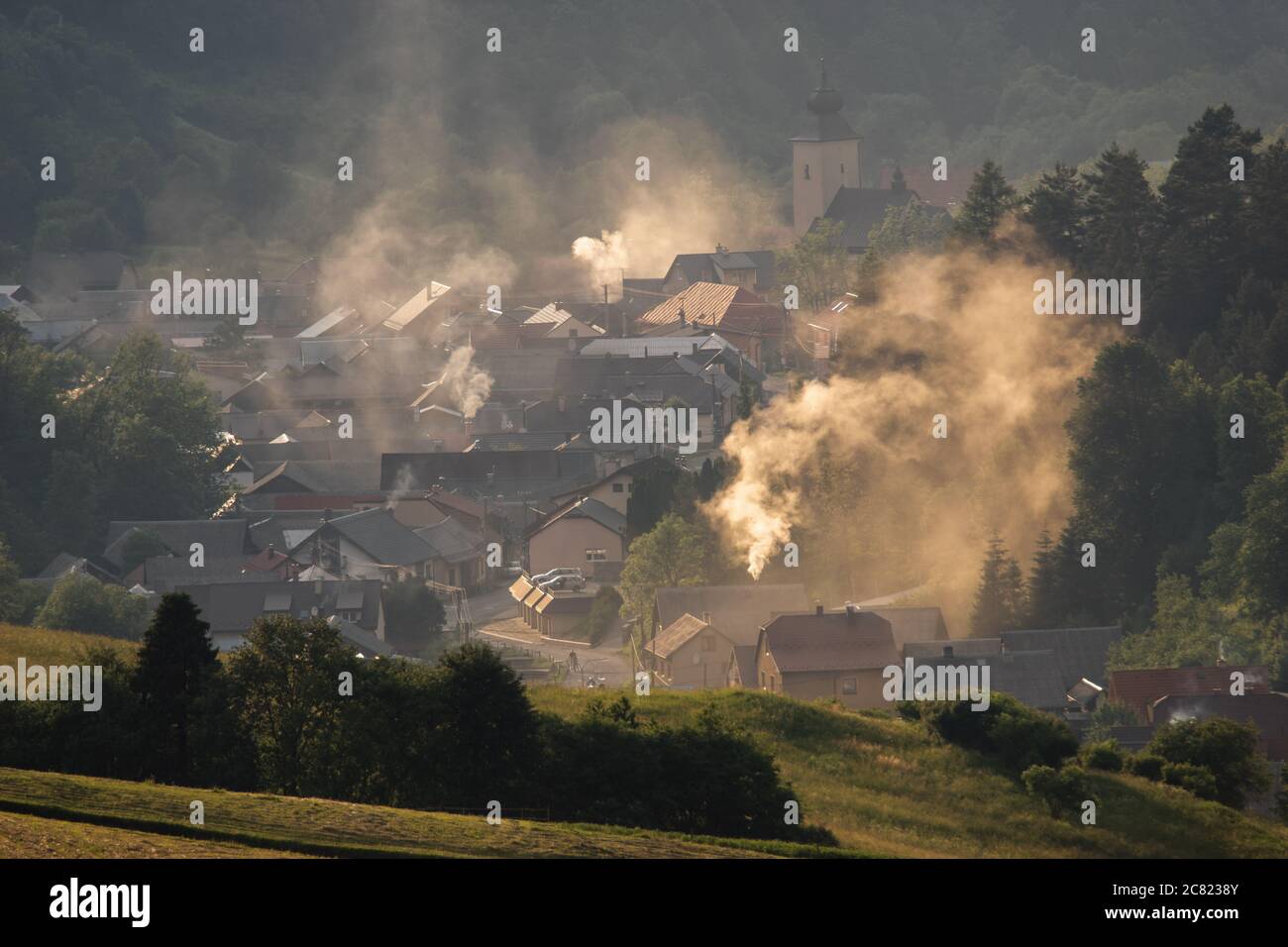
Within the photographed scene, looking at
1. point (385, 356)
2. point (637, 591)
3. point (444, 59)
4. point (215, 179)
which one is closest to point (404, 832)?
point (637, 591)

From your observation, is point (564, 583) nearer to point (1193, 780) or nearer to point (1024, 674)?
point (1024, 674)

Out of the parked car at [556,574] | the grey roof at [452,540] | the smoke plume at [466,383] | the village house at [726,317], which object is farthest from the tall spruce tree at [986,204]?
the village house at [726,317]

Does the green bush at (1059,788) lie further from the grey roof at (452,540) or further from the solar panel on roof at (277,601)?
the grey roof at (452,540)

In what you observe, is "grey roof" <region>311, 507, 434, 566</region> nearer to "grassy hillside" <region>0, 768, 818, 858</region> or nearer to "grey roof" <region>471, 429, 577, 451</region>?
"grey roof" <region>471, 429, 577, 451</region>

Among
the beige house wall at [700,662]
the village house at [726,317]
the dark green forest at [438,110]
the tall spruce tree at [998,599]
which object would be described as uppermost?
the dark green forest at [438,110]

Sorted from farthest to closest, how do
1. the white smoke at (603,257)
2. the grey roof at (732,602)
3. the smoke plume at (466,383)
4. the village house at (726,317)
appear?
the white smoke at (603,257), the village house at (726,317), the smoke plume at (466,383), the grey roof at (732,602)

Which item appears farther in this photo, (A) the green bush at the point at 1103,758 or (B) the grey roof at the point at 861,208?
(B) the grey roof at the point at 861,208
